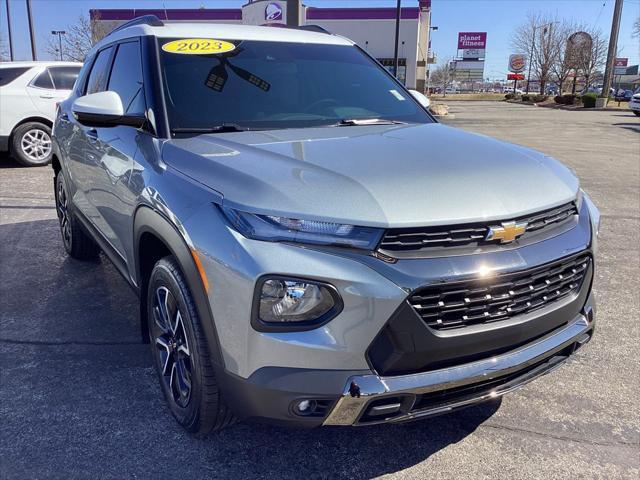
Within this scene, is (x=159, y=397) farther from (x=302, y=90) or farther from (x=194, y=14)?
(x=194, y=14)

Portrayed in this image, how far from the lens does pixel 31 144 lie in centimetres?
1005

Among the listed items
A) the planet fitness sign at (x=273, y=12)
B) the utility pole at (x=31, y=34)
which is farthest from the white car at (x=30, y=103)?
the planet fitness sign at (x=273, y=12)

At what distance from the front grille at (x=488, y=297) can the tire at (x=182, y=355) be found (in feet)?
2.90

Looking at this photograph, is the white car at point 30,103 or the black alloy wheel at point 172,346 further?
the white car at point 30,103

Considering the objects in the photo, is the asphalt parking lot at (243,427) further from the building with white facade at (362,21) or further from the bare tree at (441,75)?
the bare tree at (441,75)

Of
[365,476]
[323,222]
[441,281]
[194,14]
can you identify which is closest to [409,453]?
[365,476]

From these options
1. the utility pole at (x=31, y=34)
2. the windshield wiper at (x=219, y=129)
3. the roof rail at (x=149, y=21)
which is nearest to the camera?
the windshield wiper at (x=219, y=129)

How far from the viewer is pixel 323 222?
78.4 inches

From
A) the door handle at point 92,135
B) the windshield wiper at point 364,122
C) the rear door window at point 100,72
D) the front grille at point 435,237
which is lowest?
the front grille at point 435,237

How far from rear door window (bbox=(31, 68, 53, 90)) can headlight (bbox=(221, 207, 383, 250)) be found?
31.3 feet

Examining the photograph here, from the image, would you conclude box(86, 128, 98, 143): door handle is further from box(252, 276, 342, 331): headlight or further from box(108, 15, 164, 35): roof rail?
box(252, 276, 342, 331): headlight

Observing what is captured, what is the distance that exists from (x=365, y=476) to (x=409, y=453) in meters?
0.26

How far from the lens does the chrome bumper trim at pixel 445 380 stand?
1.95m

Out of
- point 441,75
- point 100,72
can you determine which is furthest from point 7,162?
point 441,75
